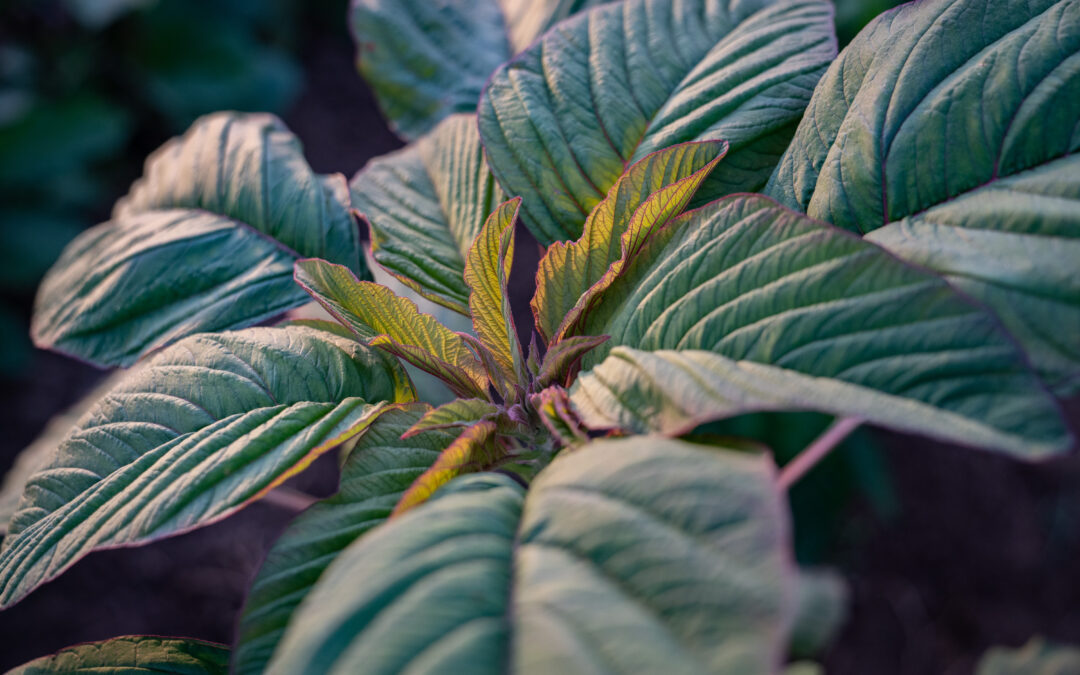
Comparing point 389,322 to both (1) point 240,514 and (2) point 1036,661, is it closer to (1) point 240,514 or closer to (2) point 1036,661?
(2) point 1036,661

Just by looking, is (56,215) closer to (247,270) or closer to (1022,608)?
(247,270)

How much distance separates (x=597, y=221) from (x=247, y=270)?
0.36 meters

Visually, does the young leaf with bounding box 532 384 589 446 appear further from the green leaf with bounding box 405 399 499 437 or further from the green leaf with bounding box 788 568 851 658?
the green leaf with bounding box 788 568 851 658

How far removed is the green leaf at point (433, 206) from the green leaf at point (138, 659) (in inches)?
14.2

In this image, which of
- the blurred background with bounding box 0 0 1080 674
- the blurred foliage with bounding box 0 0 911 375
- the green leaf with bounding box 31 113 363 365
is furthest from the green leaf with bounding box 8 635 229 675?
the blurred foliage with bounding box 0 0 911 375

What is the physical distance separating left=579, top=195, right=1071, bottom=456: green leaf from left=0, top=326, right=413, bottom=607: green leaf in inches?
8.4

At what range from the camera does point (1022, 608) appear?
159cm

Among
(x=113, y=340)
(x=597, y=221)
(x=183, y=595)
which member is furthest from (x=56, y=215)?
(x=597, y=221)

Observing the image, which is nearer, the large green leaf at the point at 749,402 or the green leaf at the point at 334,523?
the large green leaf at the point at 749,402

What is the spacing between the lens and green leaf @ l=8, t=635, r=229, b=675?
601 millimetres

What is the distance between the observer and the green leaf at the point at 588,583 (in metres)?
0.31

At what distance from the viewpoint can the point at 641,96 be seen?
0.67 m

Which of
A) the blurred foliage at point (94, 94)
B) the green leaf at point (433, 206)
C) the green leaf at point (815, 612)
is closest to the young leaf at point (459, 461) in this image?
the green leaf at point (433, 206)

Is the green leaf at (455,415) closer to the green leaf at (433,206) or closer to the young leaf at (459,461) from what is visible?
the young leaf at (459,461)
